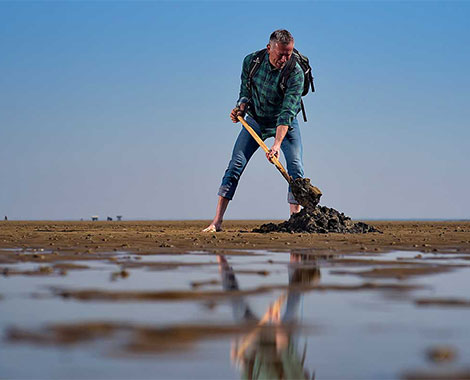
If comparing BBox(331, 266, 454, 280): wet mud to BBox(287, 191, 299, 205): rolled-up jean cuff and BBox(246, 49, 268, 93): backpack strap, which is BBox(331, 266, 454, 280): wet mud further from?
BBox(246, 49, 268, 93): backpack strap

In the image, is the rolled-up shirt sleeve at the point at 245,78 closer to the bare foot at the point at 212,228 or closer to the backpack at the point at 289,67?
the backpack at the point at 289,67

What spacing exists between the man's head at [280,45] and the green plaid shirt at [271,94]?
0.34m

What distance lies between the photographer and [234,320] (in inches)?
103

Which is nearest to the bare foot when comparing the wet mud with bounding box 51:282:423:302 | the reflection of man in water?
the wet mud with bounding box 51:282:423:302

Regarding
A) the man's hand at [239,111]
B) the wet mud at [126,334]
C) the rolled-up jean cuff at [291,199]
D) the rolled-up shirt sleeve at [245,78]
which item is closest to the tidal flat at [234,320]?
the wet mud at [126,334]

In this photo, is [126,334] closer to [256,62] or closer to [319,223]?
[319,223]

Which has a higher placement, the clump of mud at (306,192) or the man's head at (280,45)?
the man's head at (280,45)

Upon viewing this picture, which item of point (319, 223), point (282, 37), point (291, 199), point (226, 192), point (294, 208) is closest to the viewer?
point (282, 37)

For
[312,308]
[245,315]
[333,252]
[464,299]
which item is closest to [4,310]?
[245,315]

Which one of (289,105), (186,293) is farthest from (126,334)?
(289,105)

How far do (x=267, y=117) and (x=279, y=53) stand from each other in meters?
1.29

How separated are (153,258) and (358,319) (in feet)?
10.8

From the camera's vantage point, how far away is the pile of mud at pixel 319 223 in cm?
1045

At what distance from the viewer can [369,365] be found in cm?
192
